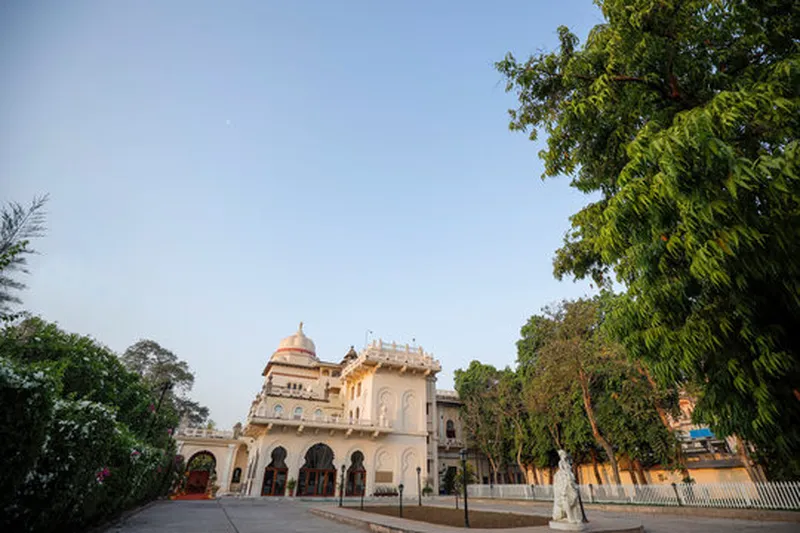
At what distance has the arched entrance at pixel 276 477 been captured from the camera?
2416 centimetres

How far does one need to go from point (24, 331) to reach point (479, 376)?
94.0ft

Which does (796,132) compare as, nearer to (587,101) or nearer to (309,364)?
(587,101)

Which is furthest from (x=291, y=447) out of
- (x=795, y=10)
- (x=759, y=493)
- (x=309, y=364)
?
(x=795, y=10)

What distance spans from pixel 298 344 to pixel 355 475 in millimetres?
14702

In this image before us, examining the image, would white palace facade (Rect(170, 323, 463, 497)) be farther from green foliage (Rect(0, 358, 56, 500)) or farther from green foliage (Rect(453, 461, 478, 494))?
green foliage (Rect(0, 358, 56, 500))

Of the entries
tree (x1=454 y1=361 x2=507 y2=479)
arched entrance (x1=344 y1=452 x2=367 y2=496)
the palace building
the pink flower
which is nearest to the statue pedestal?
the pink flower

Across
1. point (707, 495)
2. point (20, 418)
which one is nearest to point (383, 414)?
point (707, 495)

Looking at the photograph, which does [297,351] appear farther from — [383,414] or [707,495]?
[707,495]

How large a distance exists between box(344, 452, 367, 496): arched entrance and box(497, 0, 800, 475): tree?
25.4 m

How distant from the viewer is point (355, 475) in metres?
26.5

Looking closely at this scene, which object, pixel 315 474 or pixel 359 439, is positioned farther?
pixel 359 439

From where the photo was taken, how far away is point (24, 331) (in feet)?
49.2

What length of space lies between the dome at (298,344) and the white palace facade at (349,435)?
2448 millimetres

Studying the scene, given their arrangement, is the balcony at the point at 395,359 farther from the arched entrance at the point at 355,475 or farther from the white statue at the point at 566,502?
the white statue at the point at 566,502
